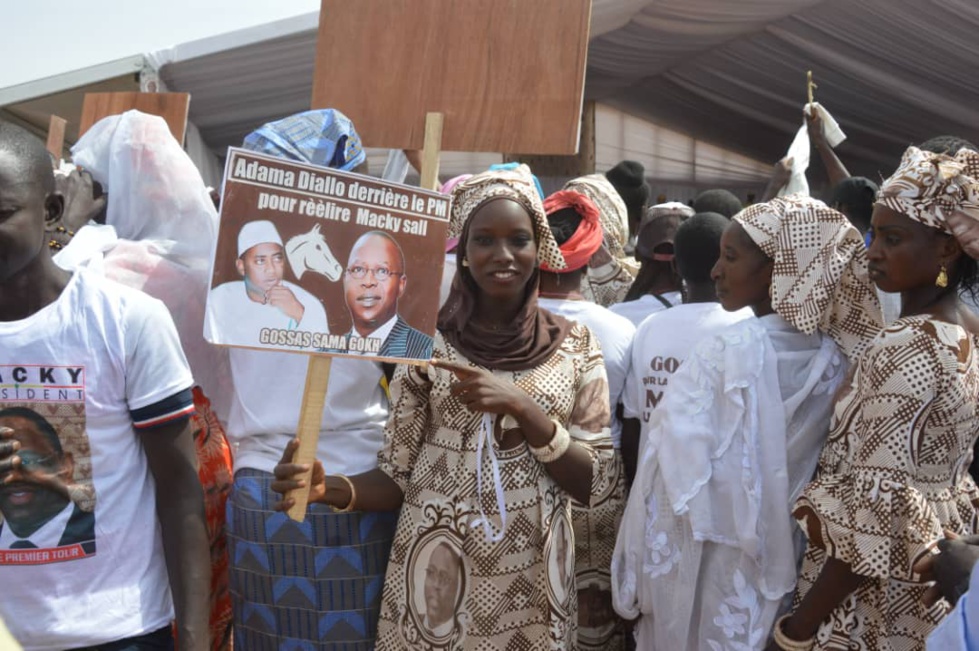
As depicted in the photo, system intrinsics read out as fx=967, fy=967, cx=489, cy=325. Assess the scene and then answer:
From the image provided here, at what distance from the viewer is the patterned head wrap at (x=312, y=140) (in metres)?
2.72

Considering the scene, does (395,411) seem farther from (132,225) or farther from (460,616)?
(132,225)

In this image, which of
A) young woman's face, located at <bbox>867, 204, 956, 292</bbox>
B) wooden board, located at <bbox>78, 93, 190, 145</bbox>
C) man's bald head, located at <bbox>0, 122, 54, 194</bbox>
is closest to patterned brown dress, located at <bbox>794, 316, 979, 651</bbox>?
young woman's face, located at <bbox>867, 204, 956, 292</bbox>

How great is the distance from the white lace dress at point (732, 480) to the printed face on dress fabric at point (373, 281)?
0.95 meters

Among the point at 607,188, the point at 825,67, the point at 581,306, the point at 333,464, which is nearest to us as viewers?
the point at 333,464

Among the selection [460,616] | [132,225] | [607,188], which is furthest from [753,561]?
[607,188]

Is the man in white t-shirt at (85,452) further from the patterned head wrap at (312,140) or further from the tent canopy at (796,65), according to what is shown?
the tent canopy at (796,65)

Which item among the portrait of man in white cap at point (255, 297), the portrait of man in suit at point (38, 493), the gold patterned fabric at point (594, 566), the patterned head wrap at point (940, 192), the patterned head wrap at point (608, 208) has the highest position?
the patterned head wrap at point (608, 208)

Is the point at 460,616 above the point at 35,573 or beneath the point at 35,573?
beneath

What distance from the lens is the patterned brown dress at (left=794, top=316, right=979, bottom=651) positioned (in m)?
2.30

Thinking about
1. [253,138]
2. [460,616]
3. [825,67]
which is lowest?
[460,616]

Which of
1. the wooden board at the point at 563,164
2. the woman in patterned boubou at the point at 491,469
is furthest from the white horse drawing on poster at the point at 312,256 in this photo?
the wooden board at the point at 563,164

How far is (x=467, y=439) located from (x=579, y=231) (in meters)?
1.29

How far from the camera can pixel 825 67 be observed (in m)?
9.52

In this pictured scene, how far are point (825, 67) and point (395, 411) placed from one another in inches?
322
